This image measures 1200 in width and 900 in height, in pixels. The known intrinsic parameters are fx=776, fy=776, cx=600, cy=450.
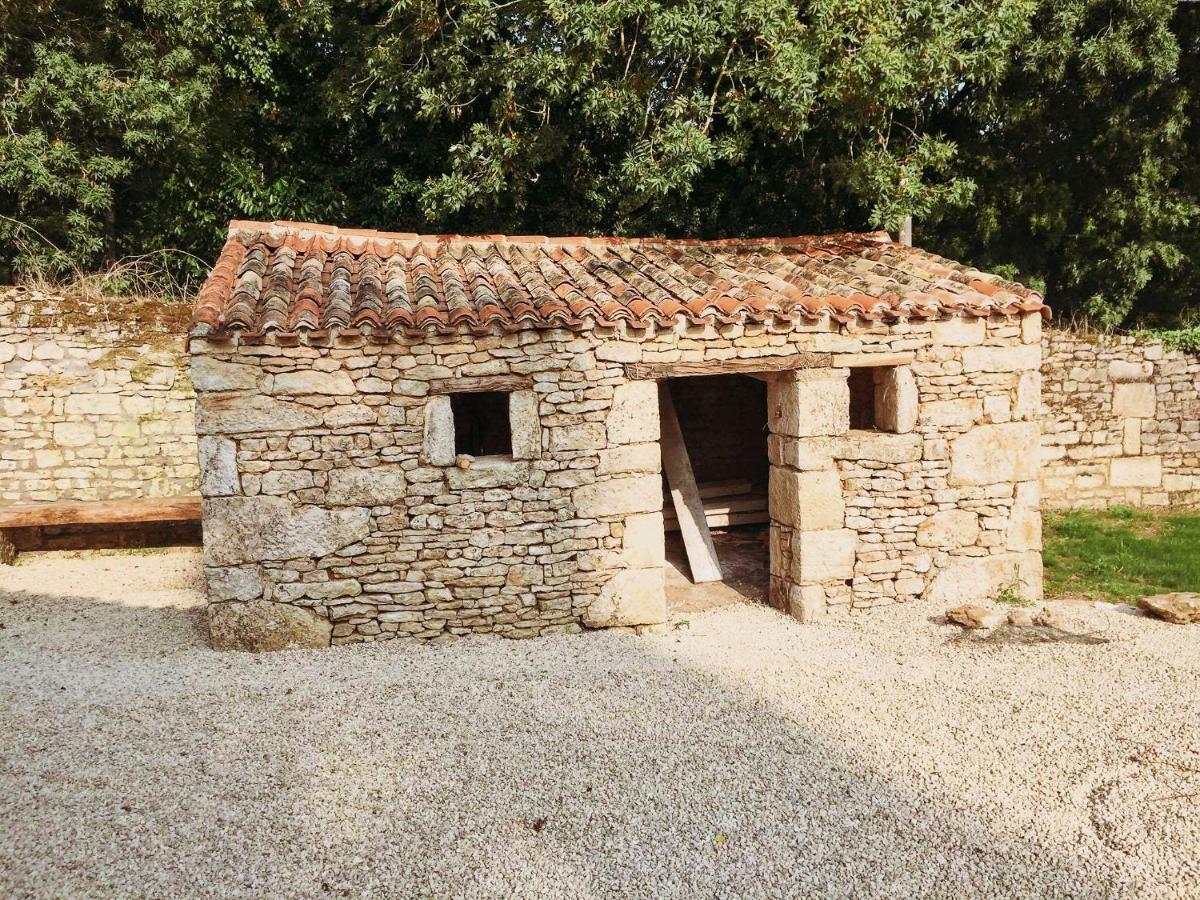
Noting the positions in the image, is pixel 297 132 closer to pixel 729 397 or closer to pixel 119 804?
pixel 729 397

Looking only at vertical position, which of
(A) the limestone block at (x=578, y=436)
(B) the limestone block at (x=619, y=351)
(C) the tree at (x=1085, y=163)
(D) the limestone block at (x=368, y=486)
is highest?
(C) the tree at (x=1085, y=163)

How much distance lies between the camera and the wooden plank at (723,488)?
10039 mm

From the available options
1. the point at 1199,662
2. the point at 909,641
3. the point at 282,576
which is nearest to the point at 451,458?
the point at 282,576

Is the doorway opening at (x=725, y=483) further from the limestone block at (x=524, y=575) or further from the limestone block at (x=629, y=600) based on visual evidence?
the limestone block at (x=524, y=575)

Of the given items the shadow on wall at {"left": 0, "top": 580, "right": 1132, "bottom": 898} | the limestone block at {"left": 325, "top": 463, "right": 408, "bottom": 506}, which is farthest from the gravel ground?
the limestone block at {"left": 325, "top": 463, "right": 408, "bottom": 506}

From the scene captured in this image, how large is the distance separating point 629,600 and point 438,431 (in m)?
2.15

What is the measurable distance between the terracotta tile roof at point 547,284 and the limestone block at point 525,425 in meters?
0.59

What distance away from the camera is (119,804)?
418cm

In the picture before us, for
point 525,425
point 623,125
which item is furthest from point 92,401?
point 623,125

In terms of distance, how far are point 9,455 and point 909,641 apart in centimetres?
1006

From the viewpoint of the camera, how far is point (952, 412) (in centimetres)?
700

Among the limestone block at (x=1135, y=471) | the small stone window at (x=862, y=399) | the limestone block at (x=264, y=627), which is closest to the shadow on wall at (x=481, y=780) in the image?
the limestone block at (x=264, y=627)

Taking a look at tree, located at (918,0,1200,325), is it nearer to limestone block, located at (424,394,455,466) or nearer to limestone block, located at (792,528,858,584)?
limestone block, located at (792,528,858,584)

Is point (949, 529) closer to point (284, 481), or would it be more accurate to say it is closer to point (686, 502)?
point (686, 502)
